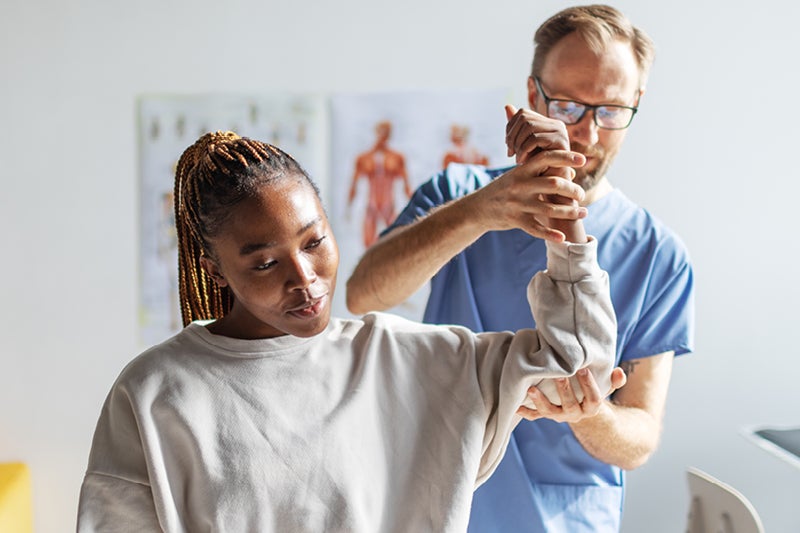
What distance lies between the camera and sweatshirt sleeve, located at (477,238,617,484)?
1.01 meters

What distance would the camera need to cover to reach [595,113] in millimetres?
1445

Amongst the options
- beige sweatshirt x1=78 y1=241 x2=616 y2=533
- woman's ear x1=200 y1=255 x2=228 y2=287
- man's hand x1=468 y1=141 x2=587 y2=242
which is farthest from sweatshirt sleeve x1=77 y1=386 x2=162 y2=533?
man's hand x1=468 y1=141 x2=587 y2=242

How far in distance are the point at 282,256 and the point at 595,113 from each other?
68cm

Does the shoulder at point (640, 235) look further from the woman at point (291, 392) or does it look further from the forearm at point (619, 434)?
the woman at point (291, 392)

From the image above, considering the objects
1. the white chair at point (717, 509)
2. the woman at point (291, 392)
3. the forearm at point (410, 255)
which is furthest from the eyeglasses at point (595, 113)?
the white chair at point (717, 509)

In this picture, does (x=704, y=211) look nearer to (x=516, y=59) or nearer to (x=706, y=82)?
(x=706, y=82)

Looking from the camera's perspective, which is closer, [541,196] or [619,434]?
[541,196]

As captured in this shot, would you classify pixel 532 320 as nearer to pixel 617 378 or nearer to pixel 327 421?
pixel 617 378

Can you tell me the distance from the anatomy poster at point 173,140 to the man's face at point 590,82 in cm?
171

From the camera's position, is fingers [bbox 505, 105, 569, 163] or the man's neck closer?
fingers [bbox 505, 105, 569, 163]

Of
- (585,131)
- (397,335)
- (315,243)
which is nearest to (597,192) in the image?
(585,131)

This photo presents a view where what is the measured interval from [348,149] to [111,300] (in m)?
0.99

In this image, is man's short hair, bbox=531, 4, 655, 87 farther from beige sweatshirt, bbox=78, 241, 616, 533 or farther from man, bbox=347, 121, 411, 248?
man, bbox=347, 121, 411, 248

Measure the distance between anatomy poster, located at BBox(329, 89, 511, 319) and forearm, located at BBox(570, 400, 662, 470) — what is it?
5.38 ft
